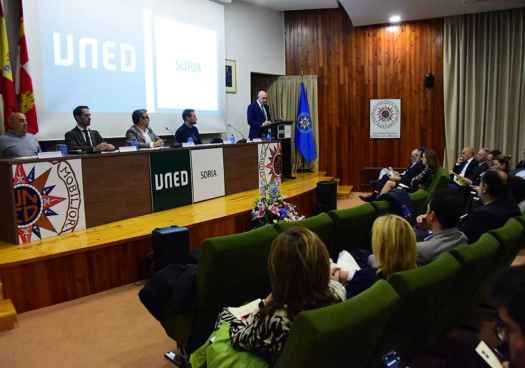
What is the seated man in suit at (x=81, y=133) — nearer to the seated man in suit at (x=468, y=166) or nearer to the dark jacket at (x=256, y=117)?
the dark jacket at (x=256, y=117)

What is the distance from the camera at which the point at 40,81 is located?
5199mm

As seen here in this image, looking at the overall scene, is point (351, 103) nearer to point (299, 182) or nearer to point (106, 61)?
point (299, 182)

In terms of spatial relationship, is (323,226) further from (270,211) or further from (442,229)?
(270,211)

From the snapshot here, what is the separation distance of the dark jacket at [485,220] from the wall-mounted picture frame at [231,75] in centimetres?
552

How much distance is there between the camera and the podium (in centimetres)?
784

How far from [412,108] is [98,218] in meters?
Result: 5.95

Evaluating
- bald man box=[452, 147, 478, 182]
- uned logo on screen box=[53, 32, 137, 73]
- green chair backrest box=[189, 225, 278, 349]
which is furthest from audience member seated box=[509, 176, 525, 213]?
uned logo on screen box=[53, 32, 137, 73]

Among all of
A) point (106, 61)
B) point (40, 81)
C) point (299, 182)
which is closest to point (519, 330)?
point (40, 81)

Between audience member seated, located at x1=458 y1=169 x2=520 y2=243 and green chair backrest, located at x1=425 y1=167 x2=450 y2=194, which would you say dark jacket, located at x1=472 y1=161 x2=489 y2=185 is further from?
audience member seated, located at x1=458 y1=169 x2=520 y2=243

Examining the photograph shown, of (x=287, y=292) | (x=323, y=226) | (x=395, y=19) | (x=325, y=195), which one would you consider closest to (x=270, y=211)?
(x=325, y=195)

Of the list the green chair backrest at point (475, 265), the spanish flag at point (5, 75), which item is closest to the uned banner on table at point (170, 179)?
the spanish flag at point (5, 75)

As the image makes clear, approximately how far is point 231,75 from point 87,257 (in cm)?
507

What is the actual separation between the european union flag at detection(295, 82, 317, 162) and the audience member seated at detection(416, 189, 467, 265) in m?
6.11

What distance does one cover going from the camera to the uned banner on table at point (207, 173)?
5.48 m
